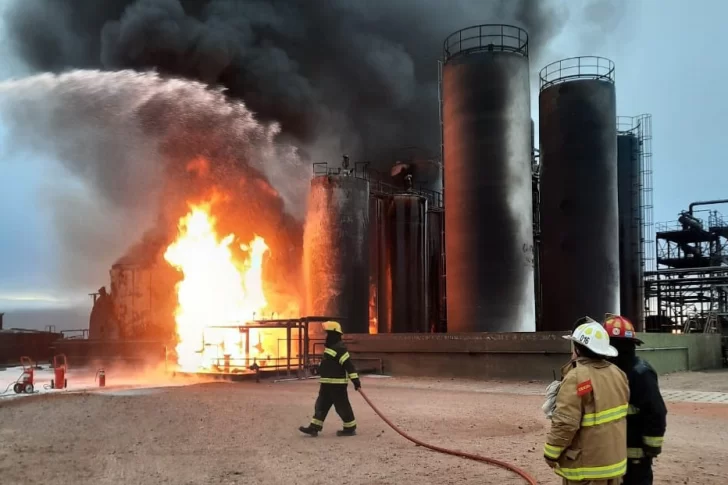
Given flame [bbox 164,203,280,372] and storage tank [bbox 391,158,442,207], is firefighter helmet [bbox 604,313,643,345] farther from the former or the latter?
storage tank [bbox 391,158,442,207]

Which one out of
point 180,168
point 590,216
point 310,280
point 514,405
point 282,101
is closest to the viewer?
point 514,405

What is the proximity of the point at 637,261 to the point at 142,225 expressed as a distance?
2207cm

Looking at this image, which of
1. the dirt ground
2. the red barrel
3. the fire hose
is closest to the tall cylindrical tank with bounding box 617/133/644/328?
the dirt ground

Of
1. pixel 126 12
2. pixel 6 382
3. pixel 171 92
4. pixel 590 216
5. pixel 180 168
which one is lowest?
pixel 6 382

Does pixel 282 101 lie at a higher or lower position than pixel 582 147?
higher

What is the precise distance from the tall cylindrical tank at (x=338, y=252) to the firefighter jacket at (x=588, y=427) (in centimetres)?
2117

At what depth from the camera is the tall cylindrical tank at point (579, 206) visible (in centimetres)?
2434

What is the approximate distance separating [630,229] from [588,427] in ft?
95.5

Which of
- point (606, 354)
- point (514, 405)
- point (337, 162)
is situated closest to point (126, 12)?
point (337, 162)

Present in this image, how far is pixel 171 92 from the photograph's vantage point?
27500mm

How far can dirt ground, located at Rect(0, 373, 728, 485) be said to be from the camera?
23.9ft

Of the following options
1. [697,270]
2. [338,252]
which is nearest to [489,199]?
[338,252]

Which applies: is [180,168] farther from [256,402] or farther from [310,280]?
[256,402]

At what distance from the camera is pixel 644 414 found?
4.52 meters
